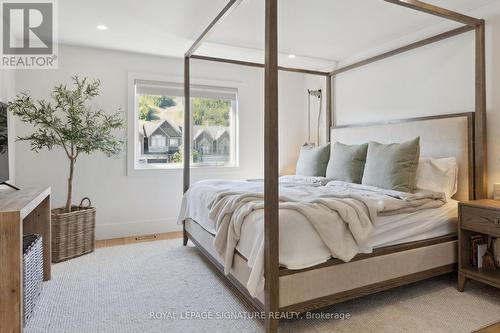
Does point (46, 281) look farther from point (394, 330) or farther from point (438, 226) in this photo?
point (438, 226)

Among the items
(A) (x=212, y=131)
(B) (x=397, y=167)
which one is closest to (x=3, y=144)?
(A) (x=212, y=131)

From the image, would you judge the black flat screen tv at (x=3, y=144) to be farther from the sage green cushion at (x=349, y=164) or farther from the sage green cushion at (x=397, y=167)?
the sage green cushion at (x=397, y=167)

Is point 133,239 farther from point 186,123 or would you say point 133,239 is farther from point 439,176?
point 439,176

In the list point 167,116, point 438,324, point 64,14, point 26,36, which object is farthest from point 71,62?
point 438,324

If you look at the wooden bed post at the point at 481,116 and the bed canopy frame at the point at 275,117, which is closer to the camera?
the bed canopy frame at the point at 275,117

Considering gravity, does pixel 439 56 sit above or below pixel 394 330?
above

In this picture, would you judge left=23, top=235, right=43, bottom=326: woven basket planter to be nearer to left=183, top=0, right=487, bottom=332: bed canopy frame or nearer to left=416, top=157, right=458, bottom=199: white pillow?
left=183, top=0, right=487, bottom=332: bed canopy frame

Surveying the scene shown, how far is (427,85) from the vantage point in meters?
3.17

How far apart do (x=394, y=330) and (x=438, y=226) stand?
1.01 metres

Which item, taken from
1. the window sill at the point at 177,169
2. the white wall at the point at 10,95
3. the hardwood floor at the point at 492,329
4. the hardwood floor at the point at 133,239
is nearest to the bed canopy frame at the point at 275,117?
the window sill at the point at 177,169

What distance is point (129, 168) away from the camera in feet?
13.2

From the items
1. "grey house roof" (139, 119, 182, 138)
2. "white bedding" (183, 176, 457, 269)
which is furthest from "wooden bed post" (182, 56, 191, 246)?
"grey house roof" (139, 119, 182, 138)

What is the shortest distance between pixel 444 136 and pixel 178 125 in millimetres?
3199

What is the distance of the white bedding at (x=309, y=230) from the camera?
1.87m
